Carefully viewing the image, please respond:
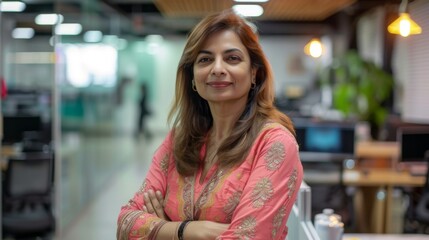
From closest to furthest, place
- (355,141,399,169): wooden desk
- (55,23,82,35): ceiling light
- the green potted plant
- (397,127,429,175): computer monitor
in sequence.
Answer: (55,23,82,35): ceiling light → (397,127,429,175): computer monitor → (355,141,399,169): wooden desk → the green potted plant

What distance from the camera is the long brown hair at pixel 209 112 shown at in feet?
5.26

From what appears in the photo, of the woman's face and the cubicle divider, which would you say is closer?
the woman's face

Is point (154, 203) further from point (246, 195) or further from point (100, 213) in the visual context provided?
point (100, 213)

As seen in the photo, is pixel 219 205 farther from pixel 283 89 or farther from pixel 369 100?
pixel 283 89

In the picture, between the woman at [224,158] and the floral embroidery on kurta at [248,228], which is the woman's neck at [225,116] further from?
the floral embroidery on kurta at [248,228]

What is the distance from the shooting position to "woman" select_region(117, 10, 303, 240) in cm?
148

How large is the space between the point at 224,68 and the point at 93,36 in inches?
247

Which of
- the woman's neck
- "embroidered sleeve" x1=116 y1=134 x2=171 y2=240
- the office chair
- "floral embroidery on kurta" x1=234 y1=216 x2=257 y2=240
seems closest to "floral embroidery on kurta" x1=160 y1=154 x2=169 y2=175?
"embroidered sleeve" x1=116 y1=134 x2=171 y2=240

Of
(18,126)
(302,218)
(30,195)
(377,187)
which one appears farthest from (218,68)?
(18,126)

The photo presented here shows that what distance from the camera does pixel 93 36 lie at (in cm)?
751

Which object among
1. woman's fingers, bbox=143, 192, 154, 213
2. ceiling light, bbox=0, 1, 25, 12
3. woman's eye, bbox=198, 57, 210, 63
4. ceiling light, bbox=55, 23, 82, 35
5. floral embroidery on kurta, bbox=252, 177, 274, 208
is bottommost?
woman's fingers, bbox=143, 192, 154, 213

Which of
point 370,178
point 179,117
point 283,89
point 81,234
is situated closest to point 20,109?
point 81,234

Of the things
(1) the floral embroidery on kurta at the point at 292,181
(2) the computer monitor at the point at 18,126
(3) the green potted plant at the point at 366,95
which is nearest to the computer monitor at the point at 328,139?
(3) the green potted plant at the point at 366,95

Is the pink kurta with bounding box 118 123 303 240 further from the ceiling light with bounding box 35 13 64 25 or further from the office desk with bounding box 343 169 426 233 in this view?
the office desk with bounding box 343 169 426 233
